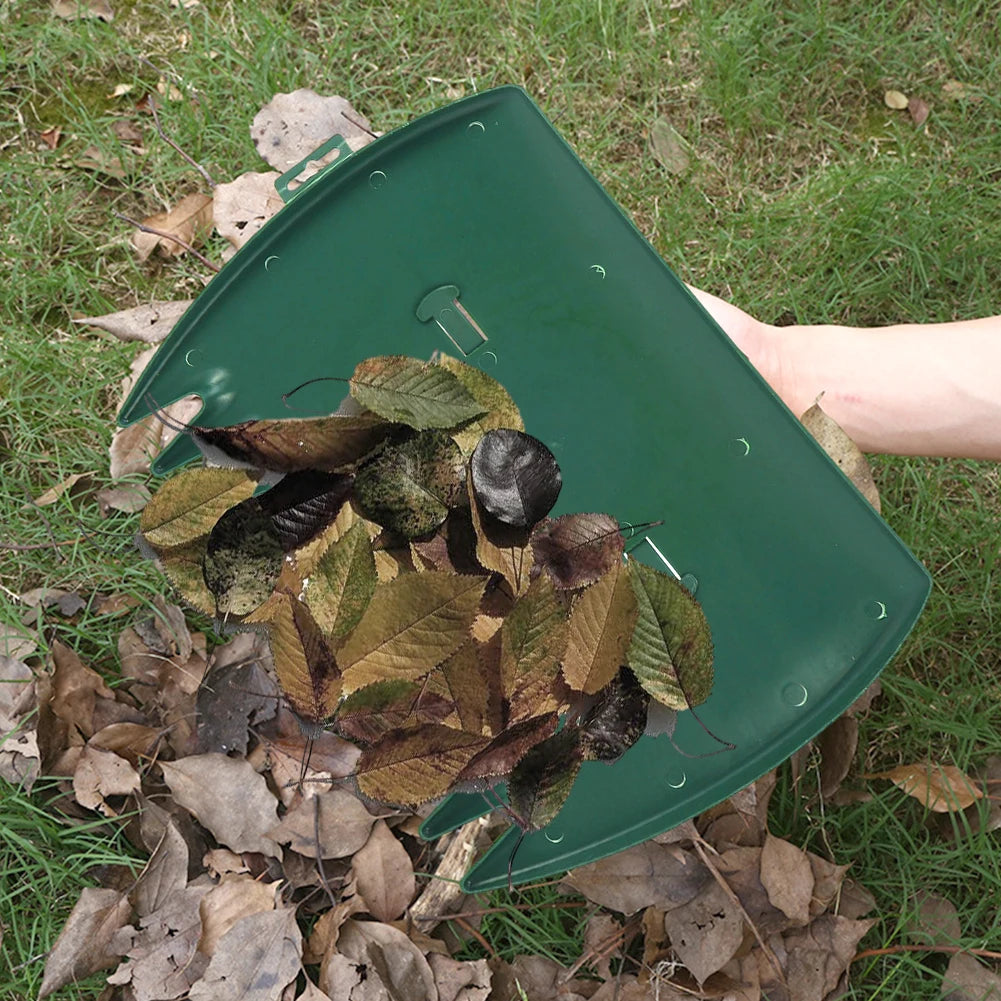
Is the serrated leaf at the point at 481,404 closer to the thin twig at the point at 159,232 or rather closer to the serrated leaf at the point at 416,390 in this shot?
the serrated leaf at the point at 416,390

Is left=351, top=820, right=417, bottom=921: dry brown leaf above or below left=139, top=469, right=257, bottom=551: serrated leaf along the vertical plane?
below

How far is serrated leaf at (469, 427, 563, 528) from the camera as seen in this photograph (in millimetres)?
854

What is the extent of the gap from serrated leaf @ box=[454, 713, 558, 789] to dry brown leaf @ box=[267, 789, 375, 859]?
639 mm

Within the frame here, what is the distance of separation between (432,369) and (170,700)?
0.85 meters

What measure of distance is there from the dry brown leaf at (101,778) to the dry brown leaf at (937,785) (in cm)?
112

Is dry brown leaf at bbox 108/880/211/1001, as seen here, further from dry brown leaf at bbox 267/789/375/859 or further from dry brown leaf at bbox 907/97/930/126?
dry brown leaf at bbox 907/97/930/126

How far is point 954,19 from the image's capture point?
1849mm

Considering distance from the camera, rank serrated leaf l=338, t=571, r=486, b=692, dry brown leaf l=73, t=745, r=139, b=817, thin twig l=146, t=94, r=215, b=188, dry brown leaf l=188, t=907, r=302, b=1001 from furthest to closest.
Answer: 1. thin twig l=146, t=94, r=215, b=188
2. dry brown leaf l=73, t=745, r=139, b=817
3. dry brown leaf l=188, t=907, r=302, b=1001
4. serrated leaf l=338, t=571, r=486, b=692

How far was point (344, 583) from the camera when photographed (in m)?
0.83

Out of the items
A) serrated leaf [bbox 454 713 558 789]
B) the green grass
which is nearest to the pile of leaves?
serrated leaf [bbox 454 713 558 789]

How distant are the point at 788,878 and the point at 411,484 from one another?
2.89 feet

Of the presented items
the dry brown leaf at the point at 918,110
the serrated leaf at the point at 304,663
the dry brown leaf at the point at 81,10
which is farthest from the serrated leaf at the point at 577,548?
the dry brown leaf at the point at 81,10

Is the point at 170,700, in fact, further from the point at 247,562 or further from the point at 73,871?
the point at 247,562

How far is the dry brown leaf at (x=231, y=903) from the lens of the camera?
136 centimetres
